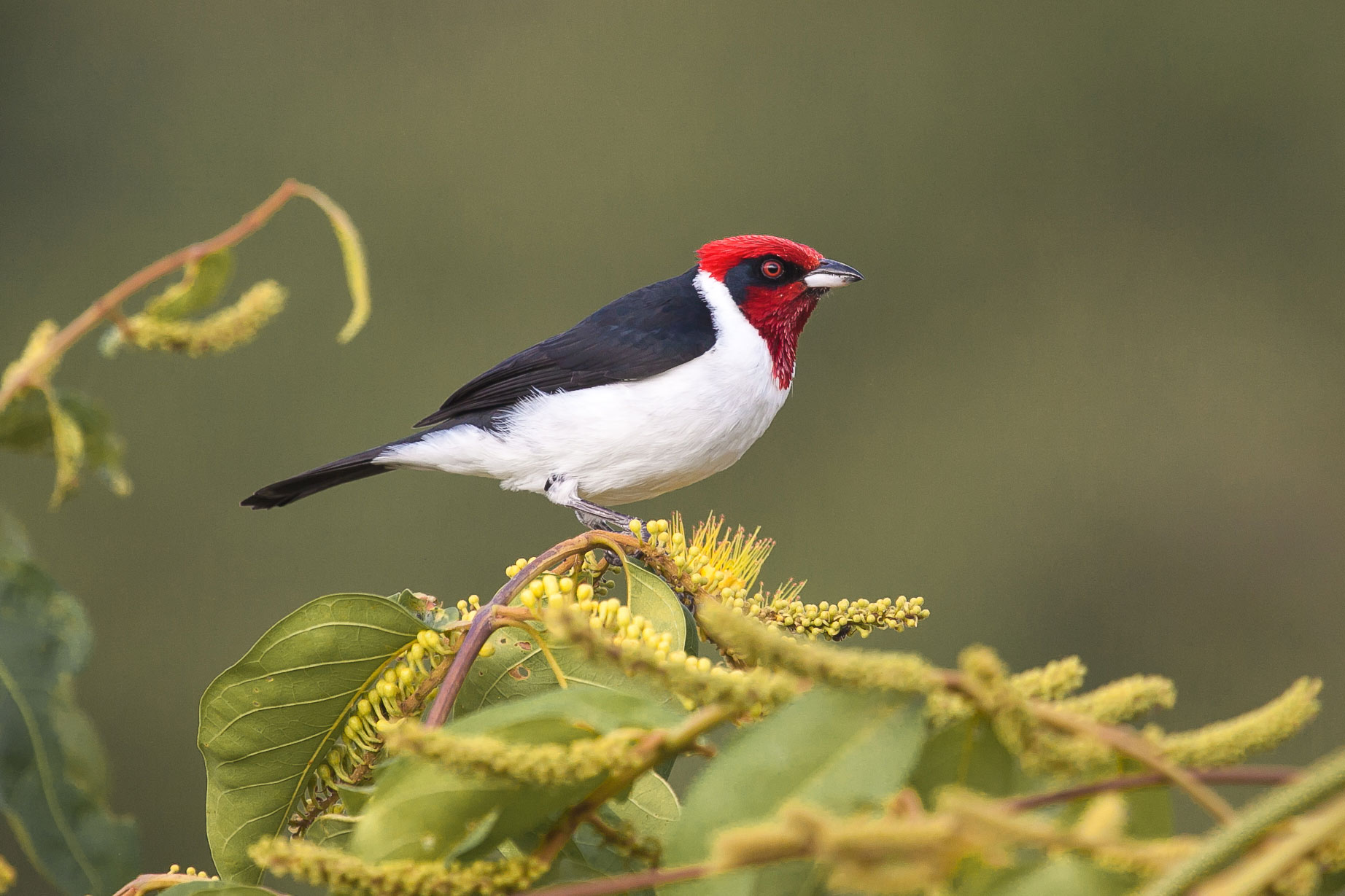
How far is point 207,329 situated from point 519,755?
0.39 m

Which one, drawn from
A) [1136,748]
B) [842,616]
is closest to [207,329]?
[1136,748]

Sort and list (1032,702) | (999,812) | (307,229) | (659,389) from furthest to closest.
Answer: (307,229) → (659,389) → (1032,702) → (999,812)

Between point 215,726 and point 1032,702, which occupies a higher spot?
point 1032,702

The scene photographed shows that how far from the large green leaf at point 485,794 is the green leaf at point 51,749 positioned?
8.2 inches

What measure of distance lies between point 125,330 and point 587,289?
34.2ft

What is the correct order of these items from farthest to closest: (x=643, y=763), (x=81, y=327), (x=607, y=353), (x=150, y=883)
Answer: (x=607, y=353) < (x=150, y=883) < (x=81, y=327) < (x=643, y=763)

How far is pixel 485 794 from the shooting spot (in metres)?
0.79

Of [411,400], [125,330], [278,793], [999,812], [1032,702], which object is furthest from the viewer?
[411,400]

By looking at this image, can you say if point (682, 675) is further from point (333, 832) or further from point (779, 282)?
point (779, 282)

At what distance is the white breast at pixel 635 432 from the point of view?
3385 millimetres

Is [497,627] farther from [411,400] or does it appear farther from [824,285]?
[411,400]

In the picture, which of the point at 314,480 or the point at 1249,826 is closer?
the point at 1249,826

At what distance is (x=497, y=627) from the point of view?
116 centimetres

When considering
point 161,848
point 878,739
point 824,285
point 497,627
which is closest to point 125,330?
point 497,627
